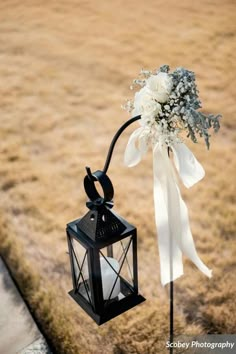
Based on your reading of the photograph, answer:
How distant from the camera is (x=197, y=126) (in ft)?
4.93

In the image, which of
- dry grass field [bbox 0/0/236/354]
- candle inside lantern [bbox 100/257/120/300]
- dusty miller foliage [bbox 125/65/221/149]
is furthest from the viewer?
dry grass field [bbox 0/0/236/354]

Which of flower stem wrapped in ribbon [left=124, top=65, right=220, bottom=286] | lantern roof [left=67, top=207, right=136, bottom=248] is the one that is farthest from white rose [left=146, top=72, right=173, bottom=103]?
lantern roof [left=67, top=207, right=136, bottom=248]

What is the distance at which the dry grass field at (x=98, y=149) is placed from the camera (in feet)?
8.42

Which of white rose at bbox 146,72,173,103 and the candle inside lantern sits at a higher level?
white rose at bbox 146,72,173,103

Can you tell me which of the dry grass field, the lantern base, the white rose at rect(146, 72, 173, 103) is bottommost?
the dry grass field

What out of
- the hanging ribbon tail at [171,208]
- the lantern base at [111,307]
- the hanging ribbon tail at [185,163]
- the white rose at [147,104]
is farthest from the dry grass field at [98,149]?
the white rose at [147,104]

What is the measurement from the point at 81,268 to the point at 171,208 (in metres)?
0.38

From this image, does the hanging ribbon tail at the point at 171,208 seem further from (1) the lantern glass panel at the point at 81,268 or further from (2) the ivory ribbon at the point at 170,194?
(1) the lantern glass panel at the point at 81,268

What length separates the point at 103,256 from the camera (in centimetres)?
161

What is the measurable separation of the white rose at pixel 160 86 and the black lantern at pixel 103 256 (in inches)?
4.4

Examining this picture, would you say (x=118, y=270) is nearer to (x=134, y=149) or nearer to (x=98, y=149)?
(x=134, y=149)

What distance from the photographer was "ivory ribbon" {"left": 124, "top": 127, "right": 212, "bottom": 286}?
165 cm

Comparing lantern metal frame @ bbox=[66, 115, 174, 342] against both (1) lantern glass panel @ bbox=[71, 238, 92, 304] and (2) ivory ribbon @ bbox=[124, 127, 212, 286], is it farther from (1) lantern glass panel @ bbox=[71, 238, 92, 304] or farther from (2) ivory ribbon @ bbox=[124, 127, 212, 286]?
(2) ivory ribbon @ bbox=[124, 127, 212, 286]

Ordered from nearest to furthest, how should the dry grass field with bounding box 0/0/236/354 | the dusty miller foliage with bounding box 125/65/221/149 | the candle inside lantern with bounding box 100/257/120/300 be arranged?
the dusty miller foliage with bounding box 125/65/221/149 → the candle inside lantern with bounding box 100/257/120/300 → the dry grass field with bounding box 0/0/236/354
